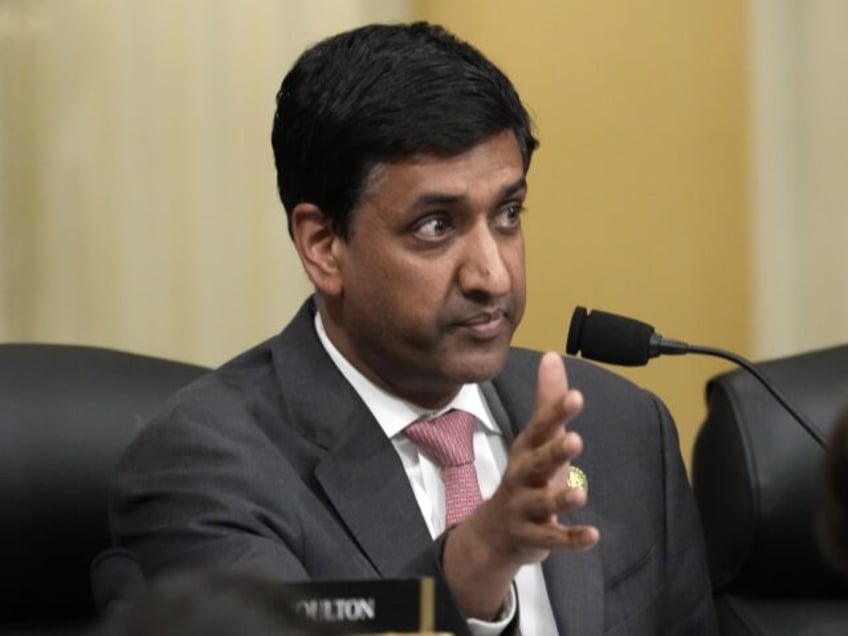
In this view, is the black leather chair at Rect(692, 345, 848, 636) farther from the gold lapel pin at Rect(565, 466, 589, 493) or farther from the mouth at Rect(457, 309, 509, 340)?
the mouth at Rect(457, 309, 509, 340)

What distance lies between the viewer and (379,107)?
6.75 ft

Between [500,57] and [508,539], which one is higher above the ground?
[500,57]

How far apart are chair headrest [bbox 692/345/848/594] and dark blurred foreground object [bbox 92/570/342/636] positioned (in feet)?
5.28

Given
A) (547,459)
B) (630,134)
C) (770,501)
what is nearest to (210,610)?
(547,459)

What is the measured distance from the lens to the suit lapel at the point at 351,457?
6.68ft

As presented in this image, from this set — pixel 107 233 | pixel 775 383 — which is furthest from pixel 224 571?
pixel 107 233

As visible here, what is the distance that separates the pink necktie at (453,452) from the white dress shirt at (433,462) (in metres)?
0.01

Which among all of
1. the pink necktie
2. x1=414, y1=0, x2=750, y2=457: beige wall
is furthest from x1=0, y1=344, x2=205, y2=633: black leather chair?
x1=414, y1=0, x2=750, y2=457: beige wall

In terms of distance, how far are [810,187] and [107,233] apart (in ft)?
4.13

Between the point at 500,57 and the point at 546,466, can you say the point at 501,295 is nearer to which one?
the point at 546,466

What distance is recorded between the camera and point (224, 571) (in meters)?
0.83

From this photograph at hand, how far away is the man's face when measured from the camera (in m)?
2.06

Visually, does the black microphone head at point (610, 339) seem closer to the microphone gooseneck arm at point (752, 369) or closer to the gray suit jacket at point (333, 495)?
the microphone gooseneck arm at point (752, 369)

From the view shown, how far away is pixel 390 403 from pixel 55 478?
432 mm
